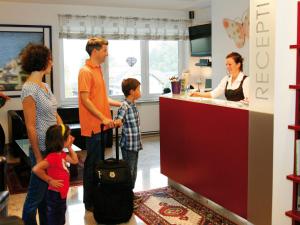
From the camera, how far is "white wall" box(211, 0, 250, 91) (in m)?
5.54

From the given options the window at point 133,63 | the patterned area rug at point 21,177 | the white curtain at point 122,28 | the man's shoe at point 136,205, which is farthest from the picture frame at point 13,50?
the man's shoe at point 136,205

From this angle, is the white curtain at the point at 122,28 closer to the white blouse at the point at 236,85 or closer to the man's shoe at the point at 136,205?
the white blouse at the point at 236,85

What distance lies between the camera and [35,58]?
2514mm

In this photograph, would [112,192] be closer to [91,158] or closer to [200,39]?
[91,158]

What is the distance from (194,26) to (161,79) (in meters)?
1.25

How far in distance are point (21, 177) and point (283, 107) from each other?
3.38m

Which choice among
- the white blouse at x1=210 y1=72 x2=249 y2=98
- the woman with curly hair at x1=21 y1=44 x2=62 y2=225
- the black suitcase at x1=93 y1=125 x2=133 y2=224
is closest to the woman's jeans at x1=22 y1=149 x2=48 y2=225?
the woman with curly hair at x1=21 y1=44 x2=62 y2=225

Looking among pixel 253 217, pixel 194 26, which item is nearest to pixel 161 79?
pixel 194 26

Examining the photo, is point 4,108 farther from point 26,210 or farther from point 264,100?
point 264,100

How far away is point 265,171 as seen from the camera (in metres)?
2.78

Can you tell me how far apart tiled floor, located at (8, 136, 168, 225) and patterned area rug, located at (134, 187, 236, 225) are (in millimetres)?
159

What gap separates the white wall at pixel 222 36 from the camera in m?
5.54

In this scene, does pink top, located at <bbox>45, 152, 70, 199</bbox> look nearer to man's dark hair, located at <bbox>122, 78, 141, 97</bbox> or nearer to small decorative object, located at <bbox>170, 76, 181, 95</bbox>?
man's dark hair, located at <bbox>122, 78, 141, 97</bbox>

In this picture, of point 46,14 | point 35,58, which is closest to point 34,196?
point 35,58
